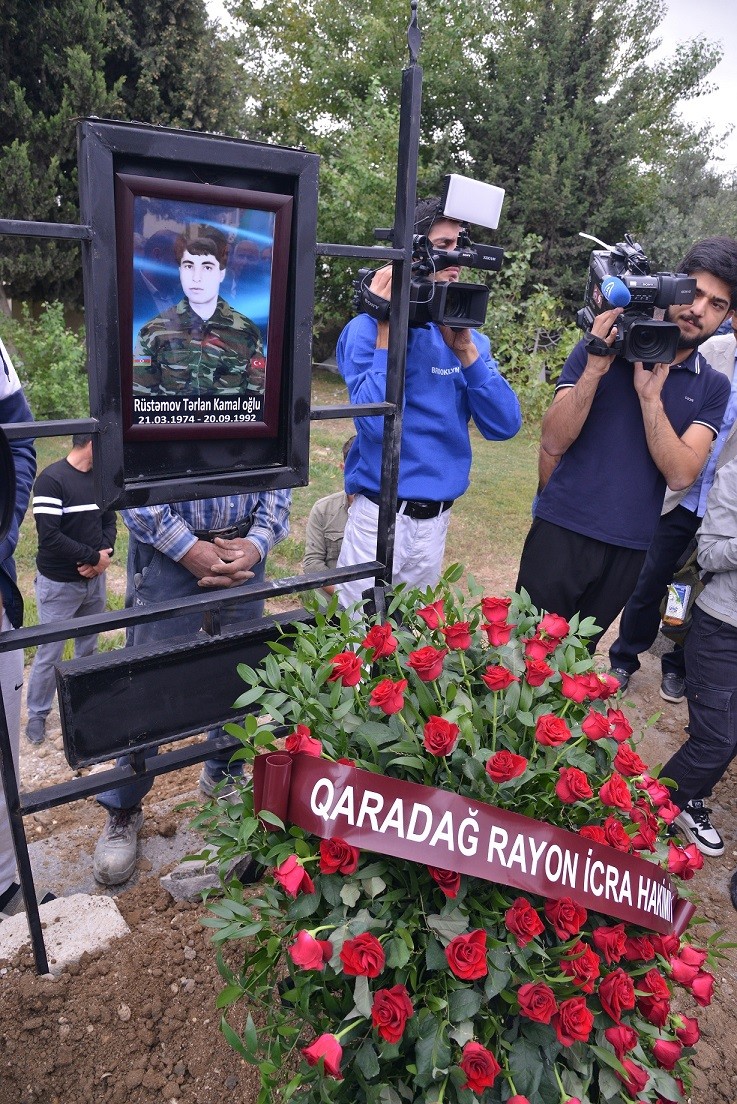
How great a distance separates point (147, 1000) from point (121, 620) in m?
0.84

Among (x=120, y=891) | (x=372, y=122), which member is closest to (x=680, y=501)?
(x=120, y=891)

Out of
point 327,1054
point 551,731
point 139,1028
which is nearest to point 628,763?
point 551,731

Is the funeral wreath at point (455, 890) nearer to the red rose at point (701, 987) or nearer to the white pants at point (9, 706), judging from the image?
the red rose at point (701, 987)

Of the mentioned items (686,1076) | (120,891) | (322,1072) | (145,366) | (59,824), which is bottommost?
(59,824)

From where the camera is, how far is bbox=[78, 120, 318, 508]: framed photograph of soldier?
1508mm

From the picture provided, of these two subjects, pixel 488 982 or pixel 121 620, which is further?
pixel 121 620

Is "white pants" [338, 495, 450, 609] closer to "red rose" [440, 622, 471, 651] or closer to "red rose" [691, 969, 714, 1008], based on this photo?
"red rose" [440, 622, 471, 651]

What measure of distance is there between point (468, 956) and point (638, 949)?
1.48 ft

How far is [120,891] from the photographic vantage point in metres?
2.37

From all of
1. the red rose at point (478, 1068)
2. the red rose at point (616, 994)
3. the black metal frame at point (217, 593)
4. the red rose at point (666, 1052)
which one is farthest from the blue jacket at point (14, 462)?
the red rose at point (666, 1052)


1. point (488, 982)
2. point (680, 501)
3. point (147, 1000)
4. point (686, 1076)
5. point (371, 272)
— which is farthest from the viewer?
point (680, 501)

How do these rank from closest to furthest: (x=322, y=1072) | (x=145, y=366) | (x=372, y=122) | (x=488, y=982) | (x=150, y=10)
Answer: (x=322, y=1072)
(x=488, y=982)
(x=145, y=366)
(x=150, y=10)
(x=372, y=122)

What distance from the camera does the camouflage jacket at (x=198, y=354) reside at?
5.31 ft

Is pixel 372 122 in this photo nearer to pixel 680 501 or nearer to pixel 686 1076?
pixel 680 501
